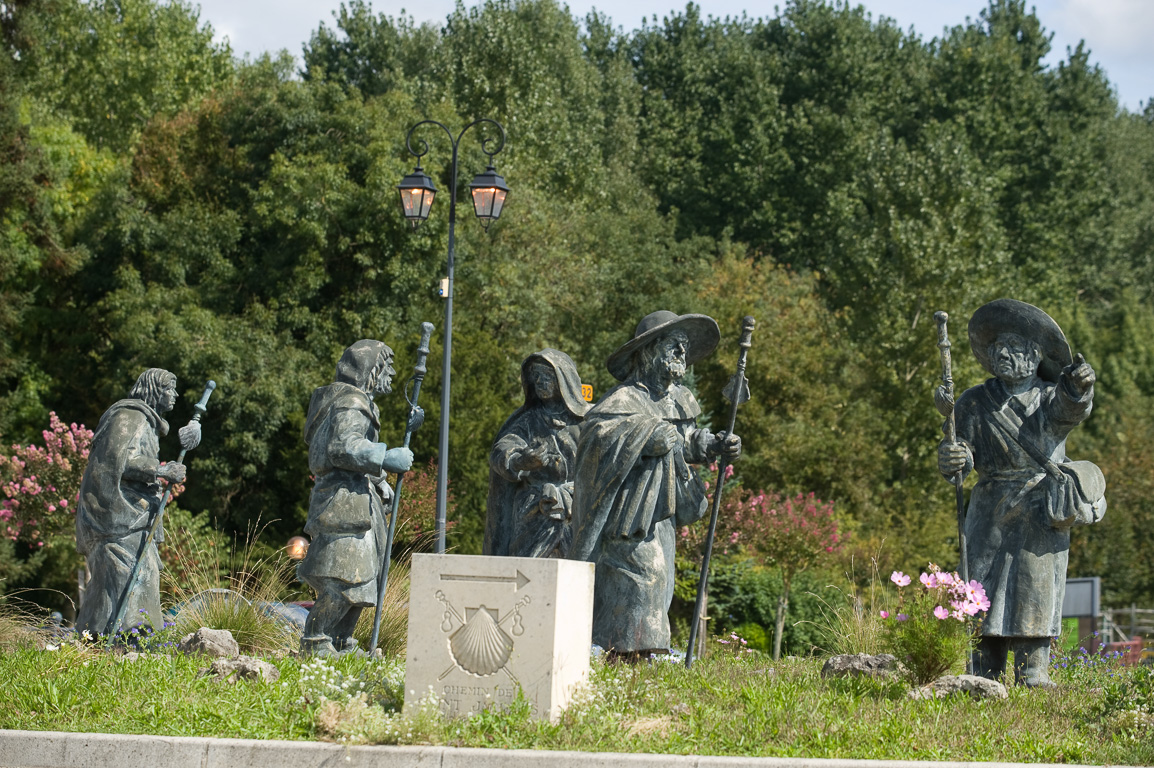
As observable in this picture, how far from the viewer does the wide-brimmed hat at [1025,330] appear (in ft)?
28.7

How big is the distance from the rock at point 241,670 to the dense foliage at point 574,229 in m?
11.9

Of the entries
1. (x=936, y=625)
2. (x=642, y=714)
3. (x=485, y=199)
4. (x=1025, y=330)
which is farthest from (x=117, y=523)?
(x=1025, y=330)

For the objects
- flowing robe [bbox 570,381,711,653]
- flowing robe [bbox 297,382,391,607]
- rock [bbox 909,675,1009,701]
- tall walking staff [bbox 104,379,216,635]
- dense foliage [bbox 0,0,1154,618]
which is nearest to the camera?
rock [bbox 909,675,1009,701]

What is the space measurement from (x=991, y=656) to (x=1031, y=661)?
0.91 ft

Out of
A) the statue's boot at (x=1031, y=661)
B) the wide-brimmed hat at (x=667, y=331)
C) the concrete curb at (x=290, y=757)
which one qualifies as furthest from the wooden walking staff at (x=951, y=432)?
the concrete curb at (x=290, y=757)

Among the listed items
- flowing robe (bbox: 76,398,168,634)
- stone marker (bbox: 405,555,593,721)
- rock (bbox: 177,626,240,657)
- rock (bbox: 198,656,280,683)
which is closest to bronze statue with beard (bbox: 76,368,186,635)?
flowing robe (bbox: 76,398,168,634)

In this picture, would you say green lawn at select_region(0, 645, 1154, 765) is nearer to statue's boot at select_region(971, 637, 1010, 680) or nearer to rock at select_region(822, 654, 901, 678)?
rock at select_region(822, 654, 901, 678)

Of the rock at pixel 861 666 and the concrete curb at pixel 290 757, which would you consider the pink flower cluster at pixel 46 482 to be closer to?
the concrete curb at pixel 290 757

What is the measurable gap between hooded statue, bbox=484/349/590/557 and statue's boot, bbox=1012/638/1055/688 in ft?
10.6

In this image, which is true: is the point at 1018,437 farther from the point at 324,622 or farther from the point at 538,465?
the point at 324,622

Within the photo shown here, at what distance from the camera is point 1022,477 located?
8680mm

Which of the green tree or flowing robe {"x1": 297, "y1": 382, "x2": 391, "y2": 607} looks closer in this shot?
flowing robe {"x1": 297, "y1": 382, "x2": 391, "y2": 607}

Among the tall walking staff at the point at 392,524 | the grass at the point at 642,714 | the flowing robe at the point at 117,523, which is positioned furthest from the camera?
the flowing robe at the point at 117,523

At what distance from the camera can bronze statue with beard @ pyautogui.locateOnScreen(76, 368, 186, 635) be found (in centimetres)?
1001
